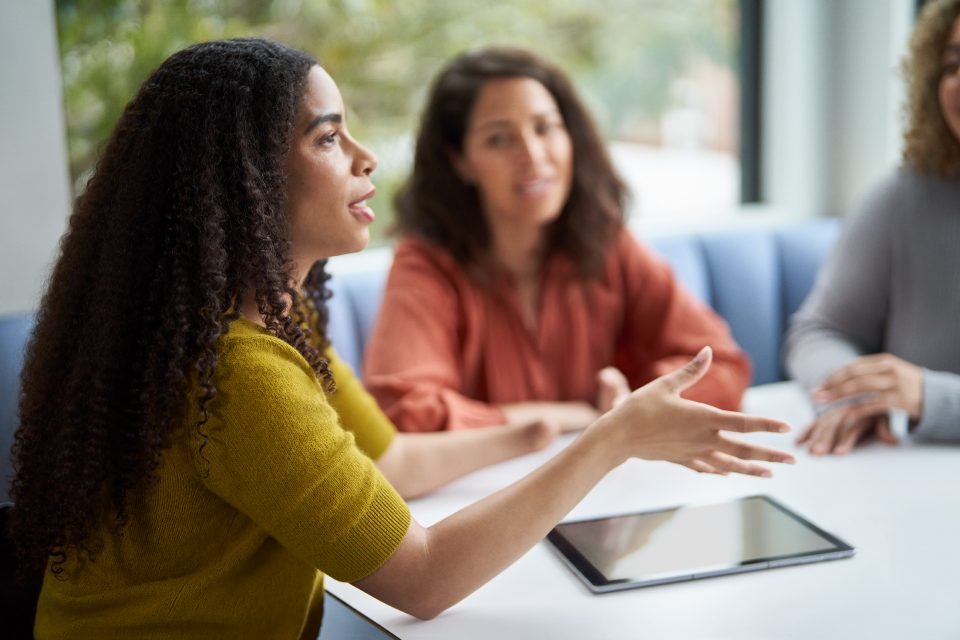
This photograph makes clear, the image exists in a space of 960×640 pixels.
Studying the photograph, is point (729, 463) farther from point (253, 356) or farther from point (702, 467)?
point (253, 356)

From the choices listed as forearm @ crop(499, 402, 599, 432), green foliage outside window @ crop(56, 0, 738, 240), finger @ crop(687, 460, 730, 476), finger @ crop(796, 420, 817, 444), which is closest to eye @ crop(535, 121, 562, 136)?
forearm @ crop(499, 402, 599, 432)

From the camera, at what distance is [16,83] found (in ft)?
6.49

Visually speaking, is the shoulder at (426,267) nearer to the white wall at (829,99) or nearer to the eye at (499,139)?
the eye at (499,139)

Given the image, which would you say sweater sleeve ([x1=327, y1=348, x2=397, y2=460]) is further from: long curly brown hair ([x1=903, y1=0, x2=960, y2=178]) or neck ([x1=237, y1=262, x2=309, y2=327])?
long curly brown hair ([x1=903, y1=0, x2=960, y2=178])

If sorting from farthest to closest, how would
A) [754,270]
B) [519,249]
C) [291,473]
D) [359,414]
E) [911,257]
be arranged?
[754,270] → [519,249] → [911,257] → [359,414] → [291,473]

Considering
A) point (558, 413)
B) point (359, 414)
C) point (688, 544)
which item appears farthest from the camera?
point (558, 413)

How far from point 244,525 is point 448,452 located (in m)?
0.51

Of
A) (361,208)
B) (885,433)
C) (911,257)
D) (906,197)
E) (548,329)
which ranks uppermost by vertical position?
(361,208)

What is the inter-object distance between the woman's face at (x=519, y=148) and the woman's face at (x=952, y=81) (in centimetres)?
71

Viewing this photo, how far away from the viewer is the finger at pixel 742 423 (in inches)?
45.4

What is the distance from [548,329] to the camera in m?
2.06

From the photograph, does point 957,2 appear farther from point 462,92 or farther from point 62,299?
point 62,299

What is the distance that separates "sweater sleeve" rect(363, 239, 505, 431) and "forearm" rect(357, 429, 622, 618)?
0.62 metres

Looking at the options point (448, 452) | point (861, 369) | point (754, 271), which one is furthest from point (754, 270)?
point (448, 452)
